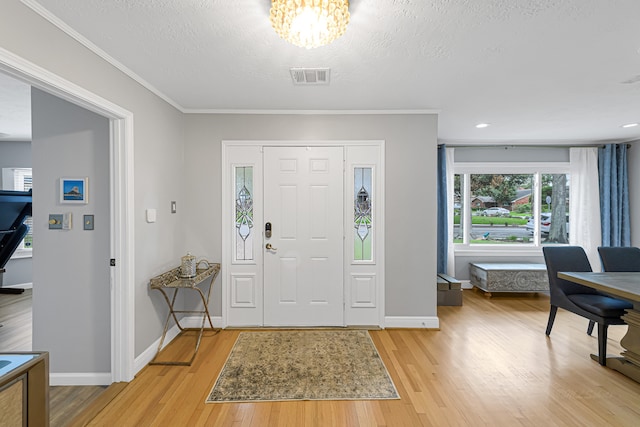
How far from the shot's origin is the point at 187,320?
3.50 meters

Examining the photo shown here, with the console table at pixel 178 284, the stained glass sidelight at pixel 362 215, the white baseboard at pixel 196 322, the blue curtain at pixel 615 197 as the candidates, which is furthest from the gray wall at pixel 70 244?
the blue curtain at pixel 615 197

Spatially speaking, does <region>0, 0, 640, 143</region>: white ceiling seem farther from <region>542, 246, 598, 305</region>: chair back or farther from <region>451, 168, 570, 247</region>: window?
<region>451, 168, 570, 247</region>: window

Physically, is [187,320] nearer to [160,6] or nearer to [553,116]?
[160,6]

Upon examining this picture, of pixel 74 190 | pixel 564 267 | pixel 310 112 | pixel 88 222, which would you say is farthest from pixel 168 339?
pixel 564 267

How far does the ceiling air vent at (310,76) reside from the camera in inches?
97.0

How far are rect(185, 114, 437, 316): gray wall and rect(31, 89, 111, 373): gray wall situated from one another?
110cm

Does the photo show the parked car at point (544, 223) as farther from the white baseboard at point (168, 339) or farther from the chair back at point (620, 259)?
the white baseboard at point (168, 339)

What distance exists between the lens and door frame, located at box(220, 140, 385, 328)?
3492mm

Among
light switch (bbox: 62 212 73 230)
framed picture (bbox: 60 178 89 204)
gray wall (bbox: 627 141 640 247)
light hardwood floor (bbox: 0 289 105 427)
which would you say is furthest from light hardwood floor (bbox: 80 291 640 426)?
gray wall (bbox: 627 141 640 247)

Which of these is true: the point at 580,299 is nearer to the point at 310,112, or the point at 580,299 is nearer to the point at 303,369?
the point at 303,369

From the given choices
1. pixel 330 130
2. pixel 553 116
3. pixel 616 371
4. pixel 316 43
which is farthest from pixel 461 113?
pixel 616 371

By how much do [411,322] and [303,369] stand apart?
152 centimetres

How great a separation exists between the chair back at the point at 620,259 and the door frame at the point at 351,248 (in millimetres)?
2517

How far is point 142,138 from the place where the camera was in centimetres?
268
